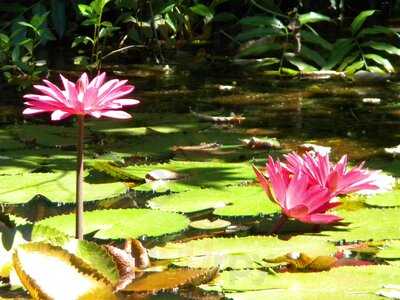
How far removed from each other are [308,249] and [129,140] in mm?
1110

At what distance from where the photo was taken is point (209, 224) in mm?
1688

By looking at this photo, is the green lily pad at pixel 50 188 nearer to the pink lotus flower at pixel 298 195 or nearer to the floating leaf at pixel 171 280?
the pink lotus flower at pixel 298 195

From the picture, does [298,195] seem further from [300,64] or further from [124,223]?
[300,64]

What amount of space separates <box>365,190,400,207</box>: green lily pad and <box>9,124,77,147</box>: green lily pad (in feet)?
3.04

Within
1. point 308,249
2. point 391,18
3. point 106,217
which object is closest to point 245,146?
point 106,217

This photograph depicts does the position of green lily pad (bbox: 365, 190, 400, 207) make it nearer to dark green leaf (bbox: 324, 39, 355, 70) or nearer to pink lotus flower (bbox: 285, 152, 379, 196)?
pink lotus flower (bbox: 285, 152, 379, 196)

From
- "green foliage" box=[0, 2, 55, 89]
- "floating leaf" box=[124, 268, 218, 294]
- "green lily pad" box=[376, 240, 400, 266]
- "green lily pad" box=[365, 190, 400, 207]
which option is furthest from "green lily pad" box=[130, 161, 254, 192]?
"green foliage" box=[0, 2, 55, 89]

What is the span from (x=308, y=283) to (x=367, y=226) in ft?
1.14

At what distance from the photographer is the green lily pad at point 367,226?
5.19ft

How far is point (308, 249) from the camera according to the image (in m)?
1.49

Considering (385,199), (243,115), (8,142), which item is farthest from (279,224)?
(243,115)

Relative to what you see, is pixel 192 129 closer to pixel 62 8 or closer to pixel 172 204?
pixel 172 204

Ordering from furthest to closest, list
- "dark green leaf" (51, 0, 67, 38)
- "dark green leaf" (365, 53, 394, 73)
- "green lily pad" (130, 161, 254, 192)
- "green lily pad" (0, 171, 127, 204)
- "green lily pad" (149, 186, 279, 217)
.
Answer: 1. "dark green leaf" (51, 0, 67, 38)
2. "dark green leaf" (365, 53, 394, 73)
3. "green lily pad" (130, 161, 254, 192)
4. "green lily pad" (0, 171, 127, 204)
5. "green lily pad" (149, 186, 279, 217)

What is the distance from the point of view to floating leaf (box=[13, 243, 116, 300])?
121 cm
